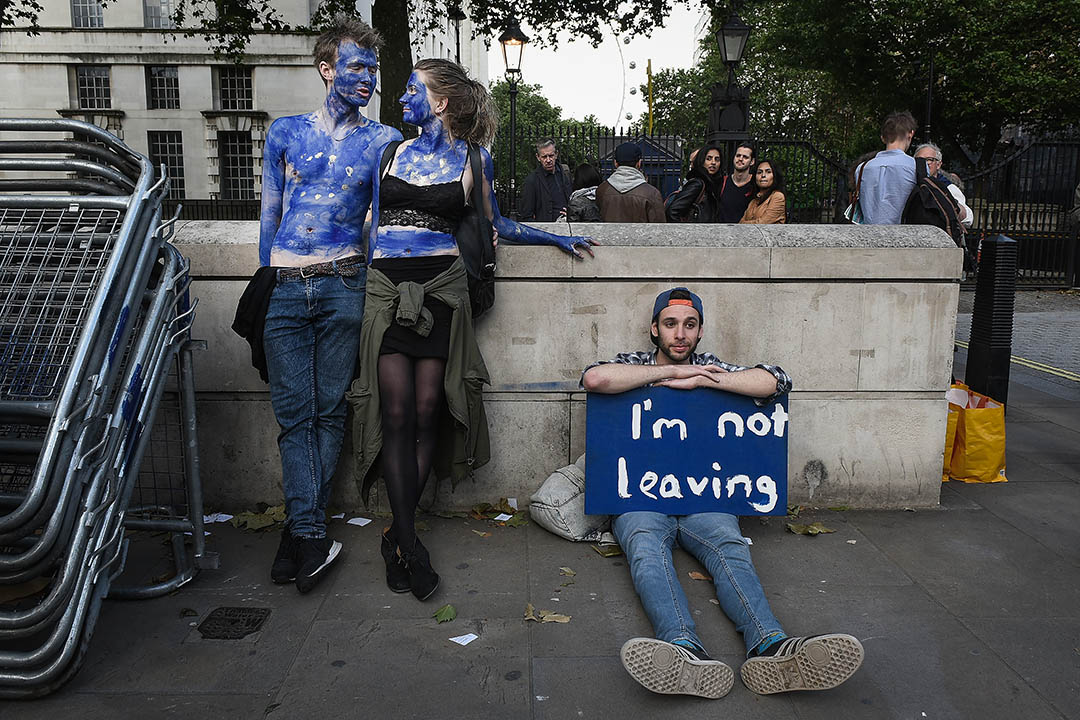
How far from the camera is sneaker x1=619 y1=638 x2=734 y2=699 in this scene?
2.72m

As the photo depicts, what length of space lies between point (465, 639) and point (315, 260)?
1743 mm

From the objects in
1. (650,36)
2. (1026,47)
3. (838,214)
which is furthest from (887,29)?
(838,214)

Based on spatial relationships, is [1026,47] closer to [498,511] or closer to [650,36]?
[650,36]

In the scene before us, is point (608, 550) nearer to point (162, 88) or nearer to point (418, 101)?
point (418, 101)

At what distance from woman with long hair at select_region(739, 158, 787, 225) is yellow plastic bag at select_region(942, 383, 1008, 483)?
79.7 inches

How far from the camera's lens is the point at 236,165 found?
3544 centimetres

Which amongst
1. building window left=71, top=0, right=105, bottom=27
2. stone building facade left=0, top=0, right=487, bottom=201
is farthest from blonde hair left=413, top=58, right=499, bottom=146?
building window left=71, top=0, right=105, bottom=27

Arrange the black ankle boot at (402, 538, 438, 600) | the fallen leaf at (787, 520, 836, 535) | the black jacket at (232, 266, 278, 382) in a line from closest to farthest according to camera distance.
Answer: the black ankle boot at (402, 538, 438, 600) → the black jacket at (232, 266, 278, 382) → the fallen leaf at (787, 520, 836, 535)

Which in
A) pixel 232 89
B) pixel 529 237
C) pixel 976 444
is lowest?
pixel 976 444

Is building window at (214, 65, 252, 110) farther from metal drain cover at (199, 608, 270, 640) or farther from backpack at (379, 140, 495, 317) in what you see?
metal drain cover at (199, 608, 270, 640)

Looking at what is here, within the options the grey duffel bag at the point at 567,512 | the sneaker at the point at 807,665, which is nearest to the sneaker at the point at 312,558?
the grey duffel bag at the point at 567,512

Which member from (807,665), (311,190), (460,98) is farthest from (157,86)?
(807,665)

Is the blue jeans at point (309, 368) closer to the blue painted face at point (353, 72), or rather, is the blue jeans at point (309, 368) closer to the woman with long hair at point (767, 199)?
the blue painted face at point (353, 72)

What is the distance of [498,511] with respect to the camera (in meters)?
4.54
